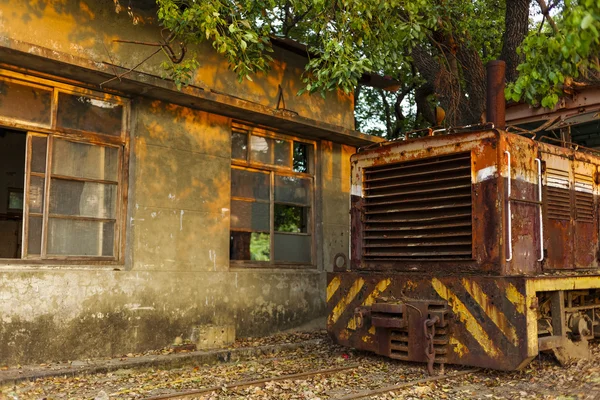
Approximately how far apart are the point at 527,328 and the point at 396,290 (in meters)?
1.54

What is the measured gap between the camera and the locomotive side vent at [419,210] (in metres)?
6.62

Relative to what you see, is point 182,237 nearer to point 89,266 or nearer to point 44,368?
point 89,266

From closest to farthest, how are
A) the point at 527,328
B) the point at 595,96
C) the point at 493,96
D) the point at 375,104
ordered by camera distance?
the point at 527,328 < the point at 493,96 < the point at 595,96 < the point at 375,104

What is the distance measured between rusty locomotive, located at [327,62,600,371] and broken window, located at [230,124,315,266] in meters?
1.98

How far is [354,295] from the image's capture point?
7336 mm

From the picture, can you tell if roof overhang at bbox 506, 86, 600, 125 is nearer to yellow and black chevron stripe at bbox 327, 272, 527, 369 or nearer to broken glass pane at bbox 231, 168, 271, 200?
yellow and black chevron stripe at bbox 327, 272, 527, 369

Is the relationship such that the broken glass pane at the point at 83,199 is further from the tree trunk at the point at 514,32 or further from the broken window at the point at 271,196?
the tree trunk at the point at 514,32

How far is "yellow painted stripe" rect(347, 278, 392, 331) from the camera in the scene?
6.98 meters

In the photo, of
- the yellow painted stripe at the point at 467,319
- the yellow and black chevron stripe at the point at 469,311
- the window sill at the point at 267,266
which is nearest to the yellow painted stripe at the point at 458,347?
the yellow and black chevron stripe at the point at 469,311

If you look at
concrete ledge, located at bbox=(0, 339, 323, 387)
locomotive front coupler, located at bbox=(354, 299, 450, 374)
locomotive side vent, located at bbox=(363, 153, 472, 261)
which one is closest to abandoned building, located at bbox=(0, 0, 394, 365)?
concrete ledge, located at bbox=(0, 339, 323, 387)

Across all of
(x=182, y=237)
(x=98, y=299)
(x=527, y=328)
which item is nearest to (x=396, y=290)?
(x=527, y=328)

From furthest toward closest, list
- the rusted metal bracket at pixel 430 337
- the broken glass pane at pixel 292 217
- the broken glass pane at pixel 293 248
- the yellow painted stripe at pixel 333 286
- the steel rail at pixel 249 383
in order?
the broken glass pane at pixel 292 217 → the broken glass pane at pixel 293 248 → the yellow painted stripe at pixel 333 286 → the rusted metal bracket at pixel 430 337 → the steel rail at pixel 249 383

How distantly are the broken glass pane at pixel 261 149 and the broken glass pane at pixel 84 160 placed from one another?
2.32 meters

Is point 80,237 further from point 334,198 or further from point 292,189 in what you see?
point 334,198
